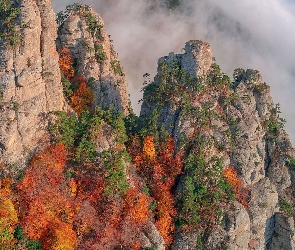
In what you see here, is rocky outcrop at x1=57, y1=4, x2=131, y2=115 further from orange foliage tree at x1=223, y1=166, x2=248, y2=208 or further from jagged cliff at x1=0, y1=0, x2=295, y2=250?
orange foliage tree at x1=223, y1=166, x2=248, y2=208

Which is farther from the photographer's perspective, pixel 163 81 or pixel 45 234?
pixel 163 81

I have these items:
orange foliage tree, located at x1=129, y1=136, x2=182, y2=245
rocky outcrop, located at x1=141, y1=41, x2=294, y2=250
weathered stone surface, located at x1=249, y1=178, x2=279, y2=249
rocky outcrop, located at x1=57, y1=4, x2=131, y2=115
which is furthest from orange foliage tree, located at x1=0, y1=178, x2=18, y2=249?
weathered stone surface, located at x1=249, y1=178, x2=279, y2=249

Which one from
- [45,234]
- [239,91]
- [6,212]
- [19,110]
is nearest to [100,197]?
[45,234]

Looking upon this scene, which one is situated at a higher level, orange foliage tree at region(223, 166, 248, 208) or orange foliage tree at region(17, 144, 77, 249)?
orange foliage tree at region(223, 166, 248, 208)

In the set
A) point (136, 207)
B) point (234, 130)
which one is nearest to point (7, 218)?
point (136, 207)

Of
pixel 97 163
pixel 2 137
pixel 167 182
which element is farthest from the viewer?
pixel 167 182

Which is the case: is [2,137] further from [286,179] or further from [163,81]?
[286,179]
